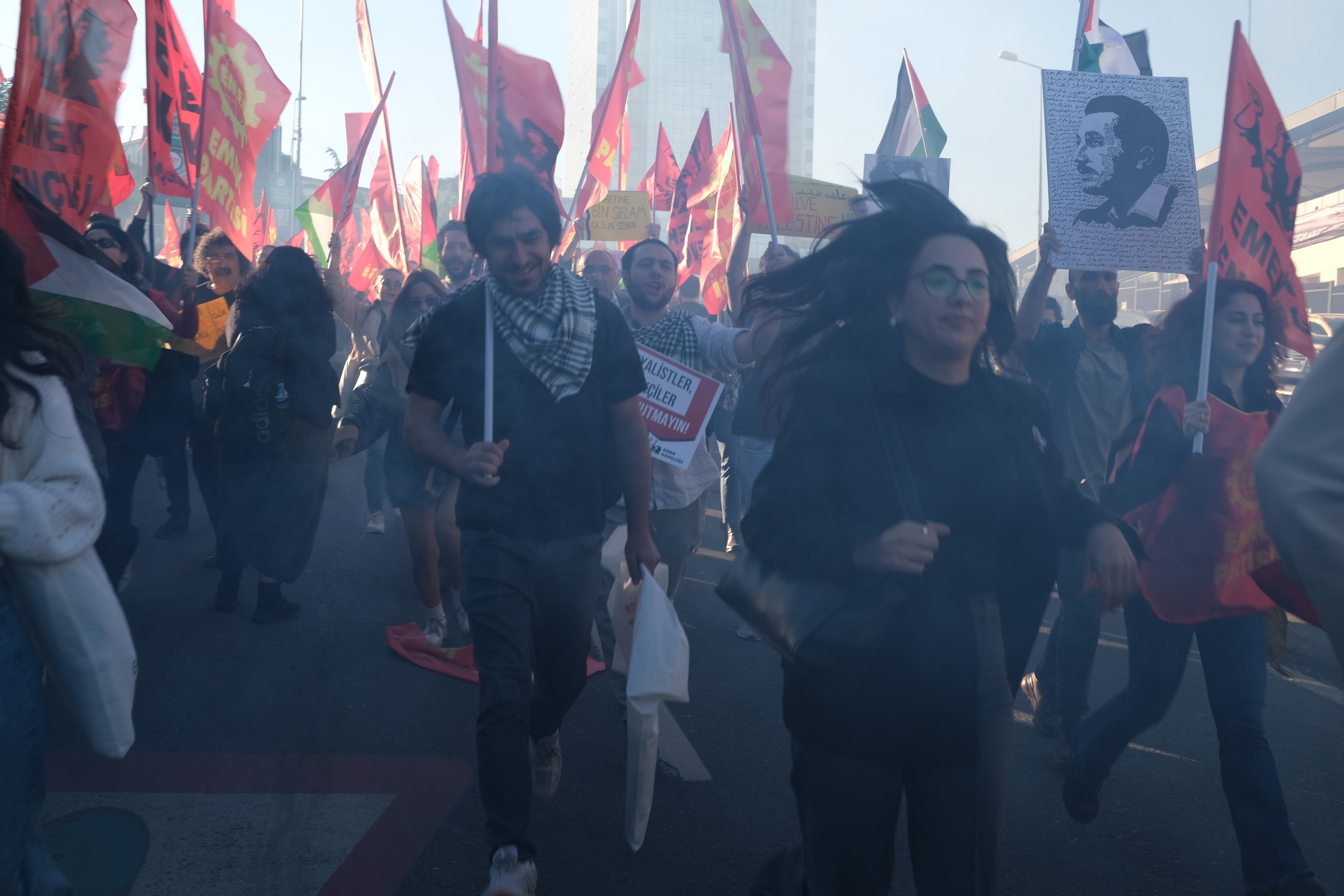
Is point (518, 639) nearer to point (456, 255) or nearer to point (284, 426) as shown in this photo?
point (284, 426)

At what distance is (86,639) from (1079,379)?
408cm

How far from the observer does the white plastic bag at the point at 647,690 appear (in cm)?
286

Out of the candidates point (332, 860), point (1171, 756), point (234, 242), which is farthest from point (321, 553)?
point (1171, 756)

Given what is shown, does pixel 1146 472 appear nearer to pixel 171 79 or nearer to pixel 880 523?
pixel 880 523

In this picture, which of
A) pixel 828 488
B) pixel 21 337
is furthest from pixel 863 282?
pixel 21 337

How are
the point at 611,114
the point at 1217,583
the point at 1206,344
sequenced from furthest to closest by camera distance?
the point at 611,114 < the point at 1206,344 < the point at 1217,583

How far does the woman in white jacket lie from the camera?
1782 millimetres

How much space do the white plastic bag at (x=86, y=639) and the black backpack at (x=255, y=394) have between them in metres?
3.29

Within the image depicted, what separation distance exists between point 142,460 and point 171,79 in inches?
86.5

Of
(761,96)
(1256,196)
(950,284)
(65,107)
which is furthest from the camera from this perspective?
(761,96)

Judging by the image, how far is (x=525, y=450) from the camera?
286 cm

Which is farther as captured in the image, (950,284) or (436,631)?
(436,631)

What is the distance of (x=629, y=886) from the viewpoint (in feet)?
9.46

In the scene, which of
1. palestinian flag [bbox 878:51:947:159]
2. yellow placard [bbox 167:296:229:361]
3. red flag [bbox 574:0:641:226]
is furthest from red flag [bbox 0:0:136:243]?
palestinian flag [bbox 878:51:947:159]
